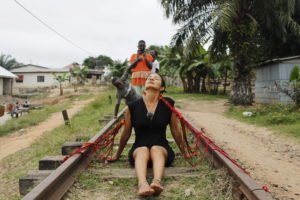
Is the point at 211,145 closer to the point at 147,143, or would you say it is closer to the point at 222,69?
the point at 147,143

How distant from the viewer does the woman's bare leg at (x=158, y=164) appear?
2473 mm

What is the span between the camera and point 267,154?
16.0 feet

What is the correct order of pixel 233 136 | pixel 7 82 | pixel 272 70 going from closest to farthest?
pixel 233 136
pixel 272 70
pixel 7 82

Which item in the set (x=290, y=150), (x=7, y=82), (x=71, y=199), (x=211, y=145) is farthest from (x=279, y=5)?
(x=7, y=82)

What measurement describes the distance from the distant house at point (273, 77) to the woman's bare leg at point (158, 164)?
29.8 ft

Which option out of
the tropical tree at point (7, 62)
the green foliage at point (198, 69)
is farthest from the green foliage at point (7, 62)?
the green foliage at point (198, 69)

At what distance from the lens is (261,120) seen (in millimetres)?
8680

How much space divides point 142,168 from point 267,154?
3.03 metres

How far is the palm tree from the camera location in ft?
36.1

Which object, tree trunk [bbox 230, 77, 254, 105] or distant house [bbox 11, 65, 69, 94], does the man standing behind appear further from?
distant house [bbox 11, 65, 69, 94]

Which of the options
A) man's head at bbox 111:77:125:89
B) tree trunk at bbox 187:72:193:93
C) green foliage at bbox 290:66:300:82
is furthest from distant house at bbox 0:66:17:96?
green foliage at bbox 290:66:300:82

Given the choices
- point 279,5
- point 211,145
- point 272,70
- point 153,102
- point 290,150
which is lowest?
point 290,150

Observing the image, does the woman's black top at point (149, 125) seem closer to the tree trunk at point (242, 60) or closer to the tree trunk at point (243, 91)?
the tree trunk at point (242, 60)

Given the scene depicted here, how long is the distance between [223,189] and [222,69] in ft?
66.2
